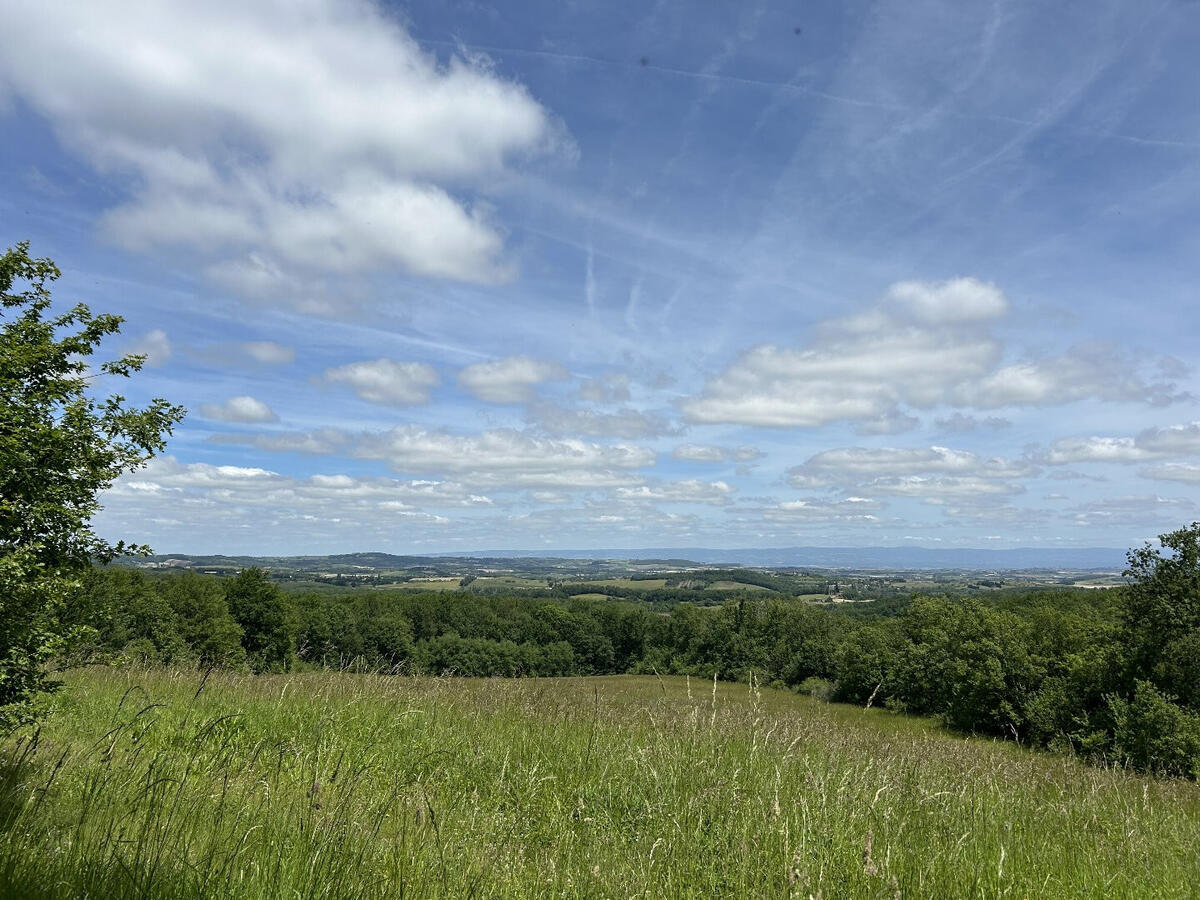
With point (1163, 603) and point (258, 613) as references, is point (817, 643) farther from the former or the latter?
point (258, 613)

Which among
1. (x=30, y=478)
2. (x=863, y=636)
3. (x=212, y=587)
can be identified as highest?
(x=30, y=478)

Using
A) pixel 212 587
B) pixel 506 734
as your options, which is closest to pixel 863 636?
pixel 212 587

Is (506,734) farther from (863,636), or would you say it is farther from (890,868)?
(863,636)

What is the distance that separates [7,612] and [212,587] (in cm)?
6915

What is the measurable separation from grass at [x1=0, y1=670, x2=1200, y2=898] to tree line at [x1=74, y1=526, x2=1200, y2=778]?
0.93 metres

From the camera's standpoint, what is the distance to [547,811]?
216 inches

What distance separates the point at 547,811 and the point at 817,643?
92.7 m

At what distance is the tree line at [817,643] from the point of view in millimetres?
30984

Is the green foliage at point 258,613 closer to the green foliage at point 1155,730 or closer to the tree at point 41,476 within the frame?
the tree at point 41,476

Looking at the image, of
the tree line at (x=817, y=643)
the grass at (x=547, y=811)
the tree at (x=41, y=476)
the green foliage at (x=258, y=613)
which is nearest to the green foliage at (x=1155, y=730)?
the tree line at (x=817, y=643)

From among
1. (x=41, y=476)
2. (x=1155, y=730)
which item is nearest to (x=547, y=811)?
(x=41, y=476)

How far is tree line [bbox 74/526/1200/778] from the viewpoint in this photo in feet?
102

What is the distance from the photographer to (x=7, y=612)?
6988 mm

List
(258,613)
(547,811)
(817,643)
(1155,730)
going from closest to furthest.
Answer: (547,811) < (1155,730) < (258,613) < (817,643)
